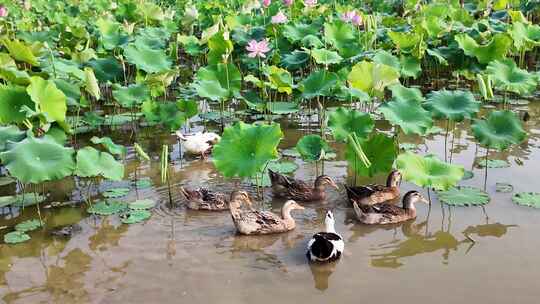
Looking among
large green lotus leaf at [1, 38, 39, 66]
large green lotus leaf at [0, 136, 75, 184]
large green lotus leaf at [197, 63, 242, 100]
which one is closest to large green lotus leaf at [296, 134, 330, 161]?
large green lotus leaf at [197, 63, 242, 100]

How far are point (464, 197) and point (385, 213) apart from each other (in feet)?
2.71

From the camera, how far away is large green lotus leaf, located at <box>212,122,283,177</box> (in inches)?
206

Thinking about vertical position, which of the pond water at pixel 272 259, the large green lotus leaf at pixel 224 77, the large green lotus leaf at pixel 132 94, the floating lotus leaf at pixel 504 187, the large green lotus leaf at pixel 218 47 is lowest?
the pond water at pixel 272 259

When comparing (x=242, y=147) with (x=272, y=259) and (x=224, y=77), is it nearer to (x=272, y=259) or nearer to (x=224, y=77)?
(x=272, y=259)

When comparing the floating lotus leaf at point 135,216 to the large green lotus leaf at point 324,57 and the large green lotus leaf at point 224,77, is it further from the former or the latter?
the large green lotus leaf at point 324,57

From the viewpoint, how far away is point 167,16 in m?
11.9

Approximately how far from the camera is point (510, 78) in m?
6.82

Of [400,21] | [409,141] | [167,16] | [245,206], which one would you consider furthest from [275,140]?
[167,16]

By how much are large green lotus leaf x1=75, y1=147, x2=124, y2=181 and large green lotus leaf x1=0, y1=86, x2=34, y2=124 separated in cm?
95

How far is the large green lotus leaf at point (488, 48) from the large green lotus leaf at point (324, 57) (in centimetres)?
154

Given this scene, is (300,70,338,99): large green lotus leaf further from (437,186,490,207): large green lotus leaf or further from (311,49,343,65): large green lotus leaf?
(437,186,490,207): large green lotus leaf

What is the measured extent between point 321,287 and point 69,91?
3.78m

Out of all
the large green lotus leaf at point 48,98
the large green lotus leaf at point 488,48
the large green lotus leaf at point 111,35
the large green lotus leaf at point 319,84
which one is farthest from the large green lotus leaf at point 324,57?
the large green lotus leaf at point 48,98

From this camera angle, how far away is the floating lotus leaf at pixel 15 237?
4.91 meters
